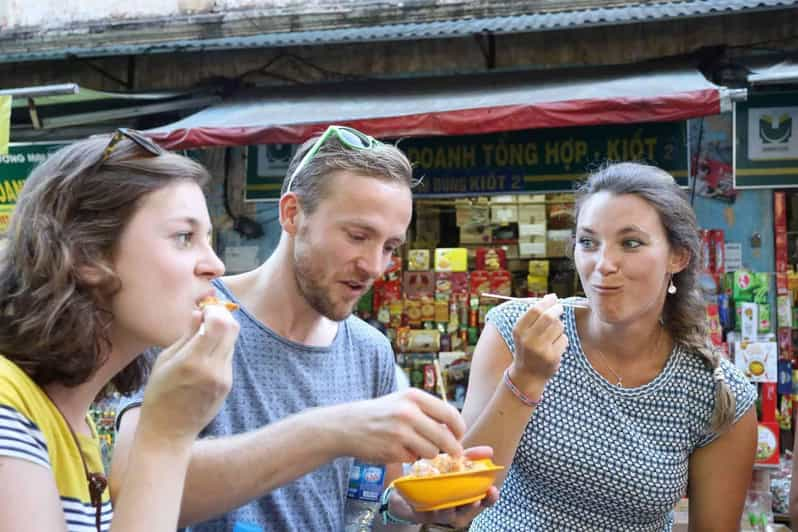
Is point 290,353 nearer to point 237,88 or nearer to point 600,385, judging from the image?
point 600,385

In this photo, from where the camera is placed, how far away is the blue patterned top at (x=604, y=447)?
246 centimetres

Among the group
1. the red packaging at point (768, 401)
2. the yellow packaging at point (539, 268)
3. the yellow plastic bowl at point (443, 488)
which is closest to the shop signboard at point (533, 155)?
the yellow packaging at point (539, 268)

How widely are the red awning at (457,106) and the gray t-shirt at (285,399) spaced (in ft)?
12.6

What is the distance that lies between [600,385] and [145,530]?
171 cm

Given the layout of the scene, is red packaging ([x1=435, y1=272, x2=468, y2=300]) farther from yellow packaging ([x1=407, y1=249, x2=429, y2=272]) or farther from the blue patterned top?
the blue patterned top

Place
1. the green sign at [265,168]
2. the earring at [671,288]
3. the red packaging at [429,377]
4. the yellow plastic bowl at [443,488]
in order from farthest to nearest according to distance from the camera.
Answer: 1. the green sign at [265,168]
2. the red packaging at [429,377]
3. the earring at [671,288]
4. the yellow plastic bowl at [443,488]

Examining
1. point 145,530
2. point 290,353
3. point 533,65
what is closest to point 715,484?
point 290,353

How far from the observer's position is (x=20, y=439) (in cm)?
127

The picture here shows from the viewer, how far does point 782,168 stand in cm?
614

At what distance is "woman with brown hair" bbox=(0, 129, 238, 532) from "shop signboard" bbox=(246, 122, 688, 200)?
513 cm

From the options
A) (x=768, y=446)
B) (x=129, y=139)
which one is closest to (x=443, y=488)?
(x=129, y=139)

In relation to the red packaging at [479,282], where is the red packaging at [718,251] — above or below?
above

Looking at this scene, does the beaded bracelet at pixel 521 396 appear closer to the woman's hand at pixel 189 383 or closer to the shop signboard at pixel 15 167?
the woman's hand at pixel 189 383

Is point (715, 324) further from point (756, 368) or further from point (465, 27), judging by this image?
point (465, 27)
